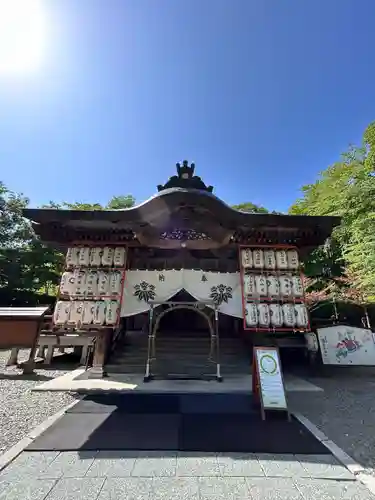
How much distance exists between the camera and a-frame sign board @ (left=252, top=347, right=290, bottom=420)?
15.1 ft

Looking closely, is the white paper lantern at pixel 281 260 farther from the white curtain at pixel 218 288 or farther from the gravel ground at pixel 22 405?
the gravel ground at pixel 22 405

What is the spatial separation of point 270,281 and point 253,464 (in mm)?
4550

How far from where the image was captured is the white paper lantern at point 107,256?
718cm

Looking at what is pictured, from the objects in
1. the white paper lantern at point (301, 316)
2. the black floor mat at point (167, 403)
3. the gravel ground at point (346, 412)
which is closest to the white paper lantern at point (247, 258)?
the white paper lantern at point (301, 316)

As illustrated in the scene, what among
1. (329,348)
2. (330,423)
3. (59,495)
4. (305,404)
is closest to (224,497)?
(59,495)

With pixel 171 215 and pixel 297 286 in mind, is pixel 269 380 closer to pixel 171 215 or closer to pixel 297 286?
pixel 297 286

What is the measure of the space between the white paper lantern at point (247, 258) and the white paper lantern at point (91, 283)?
3961 mm

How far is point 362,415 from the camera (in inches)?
198

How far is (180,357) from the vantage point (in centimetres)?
887

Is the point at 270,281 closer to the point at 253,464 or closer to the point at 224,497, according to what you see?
the point at 253,464

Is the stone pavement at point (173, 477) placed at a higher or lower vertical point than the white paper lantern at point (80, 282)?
lower

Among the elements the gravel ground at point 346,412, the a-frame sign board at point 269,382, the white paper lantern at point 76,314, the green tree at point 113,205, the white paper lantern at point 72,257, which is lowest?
the gravel ground at point 346,412

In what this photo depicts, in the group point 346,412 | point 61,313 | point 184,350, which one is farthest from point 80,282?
point 346,412

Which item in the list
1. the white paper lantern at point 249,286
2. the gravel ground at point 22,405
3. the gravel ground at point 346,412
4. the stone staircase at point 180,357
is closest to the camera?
the gravel ground at point 346,412
